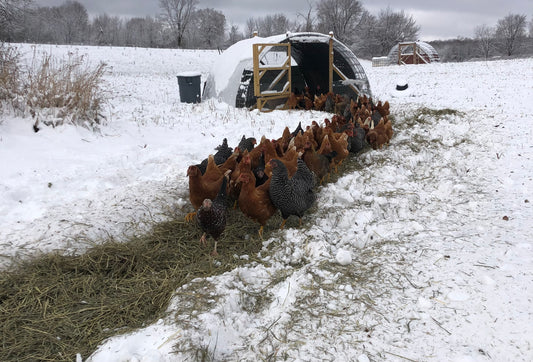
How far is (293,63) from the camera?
44.9ft

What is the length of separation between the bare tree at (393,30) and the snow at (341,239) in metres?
54.4

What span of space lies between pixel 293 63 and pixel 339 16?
49.8m

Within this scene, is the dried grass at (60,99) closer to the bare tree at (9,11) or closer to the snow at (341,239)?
the snow at (341,239)

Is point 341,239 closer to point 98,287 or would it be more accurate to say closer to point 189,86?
point 98,287

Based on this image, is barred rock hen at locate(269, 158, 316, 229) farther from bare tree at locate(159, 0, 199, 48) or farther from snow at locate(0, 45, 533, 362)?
bare tree at locate(159, 0, 199, 48)

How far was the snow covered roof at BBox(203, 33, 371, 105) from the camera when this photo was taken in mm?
10773

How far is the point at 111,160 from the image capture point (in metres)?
5.62

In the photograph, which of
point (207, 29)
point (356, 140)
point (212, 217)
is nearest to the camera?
point (212, 217)

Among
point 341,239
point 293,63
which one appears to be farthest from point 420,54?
point 341,239

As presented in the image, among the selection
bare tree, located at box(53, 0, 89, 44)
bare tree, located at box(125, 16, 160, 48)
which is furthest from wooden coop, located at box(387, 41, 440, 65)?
bare tree, located at box(53, 0, 89, 44)

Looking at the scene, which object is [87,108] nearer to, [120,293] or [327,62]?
[120,293]

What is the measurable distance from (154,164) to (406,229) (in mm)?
3925

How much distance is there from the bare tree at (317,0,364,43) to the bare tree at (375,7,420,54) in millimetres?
4410

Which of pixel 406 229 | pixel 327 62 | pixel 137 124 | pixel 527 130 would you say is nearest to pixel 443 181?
pixel 406 229
